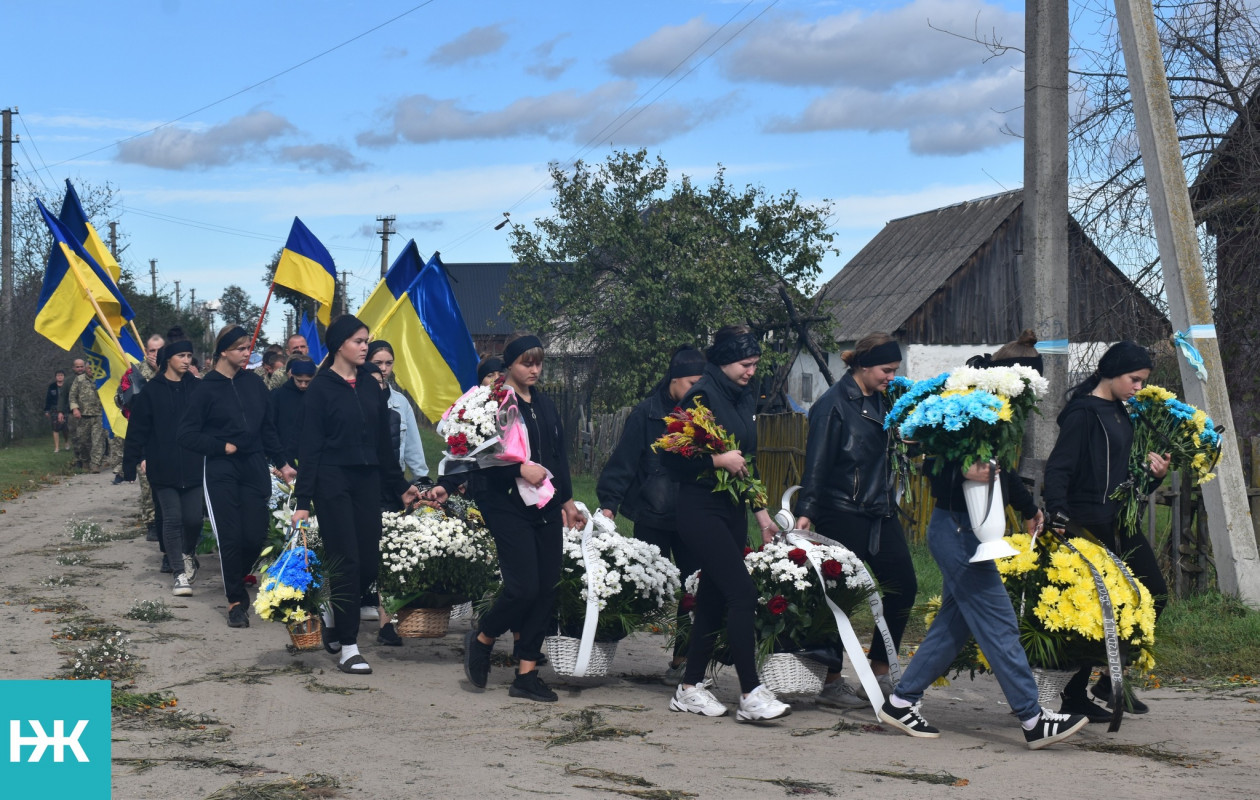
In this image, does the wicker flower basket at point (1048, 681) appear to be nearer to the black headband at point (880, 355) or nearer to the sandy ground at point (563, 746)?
the sandy ground at point (563, 746)

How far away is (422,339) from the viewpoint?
41.0ft

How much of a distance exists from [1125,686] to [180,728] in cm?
446

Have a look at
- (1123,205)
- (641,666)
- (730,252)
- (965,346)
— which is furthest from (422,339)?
(965,346)

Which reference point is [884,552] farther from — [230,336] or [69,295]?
[69,295]

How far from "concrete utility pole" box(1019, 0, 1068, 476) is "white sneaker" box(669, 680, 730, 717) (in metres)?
3.41

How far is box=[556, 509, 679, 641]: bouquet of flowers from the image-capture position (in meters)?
7.15

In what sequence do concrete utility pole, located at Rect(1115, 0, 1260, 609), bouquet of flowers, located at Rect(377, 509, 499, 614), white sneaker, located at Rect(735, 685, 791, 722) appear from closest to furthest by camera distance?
1. white sneaker, located at Rect(735, 685, 791, 722)
2. bouquet of flowers, located at Rect(377, 509, 499, 614)
3. concrete utility pole, located at Rect(1115, 0, 1260, 609)

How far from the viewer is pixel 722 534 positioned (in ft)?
21.4

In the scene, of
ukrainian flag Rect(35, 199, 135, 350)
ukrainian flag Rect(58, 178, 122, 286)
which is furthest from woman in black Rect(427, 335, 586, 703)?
ukrainian flag Rect(58, 178, 122, 286)

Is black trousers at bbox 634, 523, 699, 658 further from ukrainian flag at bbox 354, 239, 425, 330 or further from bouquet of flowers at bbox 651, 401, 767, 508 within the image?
ukrainian flag at bbox 354, 239, 425, 330

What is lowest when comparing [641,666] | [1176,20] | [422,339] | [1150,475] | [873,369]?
[641,666]

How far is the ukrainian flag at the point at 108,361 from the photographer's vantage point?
46.2ft

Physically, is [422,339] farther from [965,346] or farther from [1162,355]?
[965,346]

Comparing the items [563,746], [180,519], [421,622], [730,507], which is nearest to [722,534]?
[730,507]
